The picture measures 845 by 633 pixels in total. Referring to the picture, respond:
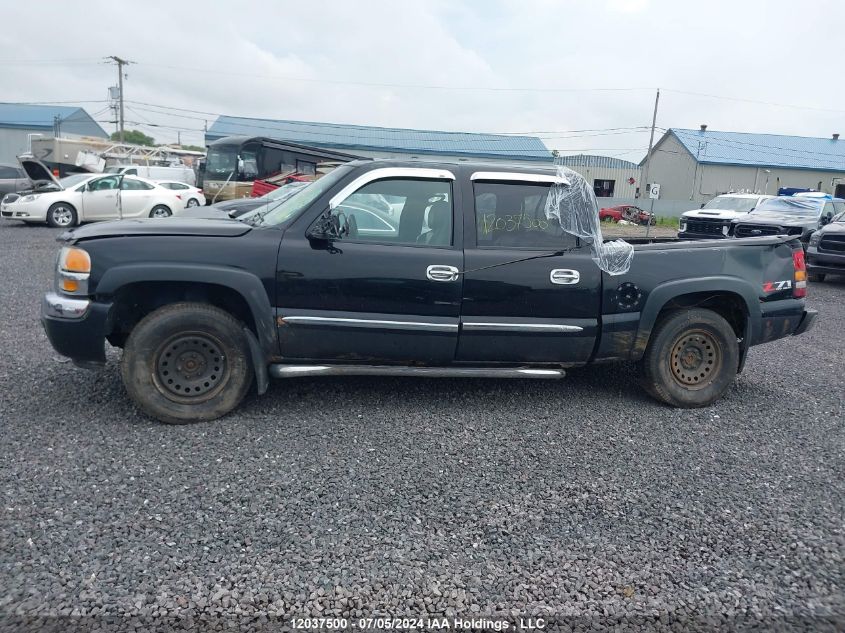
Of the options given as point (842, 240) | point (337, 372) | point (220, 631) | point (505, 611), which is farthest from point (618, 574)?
point (842, 240)

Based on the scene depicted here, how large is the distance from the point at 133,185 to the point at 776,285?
17058mm

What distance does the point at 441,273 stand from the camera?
4.26 meters

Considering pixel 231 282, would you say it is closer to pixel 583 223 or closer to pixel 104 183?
pixel 583 223

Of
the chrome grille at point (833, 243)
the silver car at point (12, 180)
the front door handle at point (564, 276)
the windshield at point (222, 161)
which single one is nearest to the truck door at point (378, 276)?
the front door handle at point (564, 276)

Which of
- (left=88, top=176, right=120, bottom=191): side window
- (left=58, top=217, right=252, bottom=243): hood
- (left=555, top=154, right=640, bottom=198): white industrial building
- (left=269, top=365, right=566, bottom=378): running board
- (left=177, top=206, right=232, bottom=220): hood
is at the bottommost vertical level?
(left=269, top=365, right=566, bottom=378): running board

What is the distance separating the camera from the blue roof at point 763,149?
44000mm

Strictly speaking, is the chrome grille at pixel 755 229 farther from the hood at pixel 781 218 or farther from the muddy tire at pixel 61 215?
the muddy tire at pixel 61 215

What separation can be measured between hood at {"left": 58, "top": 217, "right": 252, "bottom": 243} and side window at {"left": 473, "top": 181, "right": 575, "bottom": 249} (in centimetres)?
160

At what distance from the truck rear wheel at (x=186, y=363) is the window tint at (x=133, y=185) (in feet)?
50.2

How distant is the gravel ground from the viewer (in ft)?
8.55

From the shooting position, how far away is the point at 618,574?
2820mm

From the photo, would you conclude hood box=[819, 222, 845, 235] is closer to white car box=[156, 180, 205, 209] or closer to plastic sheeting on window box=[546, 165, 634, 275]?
plastic sheeting on window box=[546, 165, 634, 275]

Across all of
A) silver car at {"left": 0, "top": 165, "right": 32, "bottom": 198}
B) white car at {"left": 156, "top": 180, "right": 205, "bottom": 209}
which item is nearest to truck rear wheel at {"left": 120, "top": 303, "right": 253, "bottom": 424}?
white car at {"left": 156, "top": 180, "right": 205, "bottom": 209}

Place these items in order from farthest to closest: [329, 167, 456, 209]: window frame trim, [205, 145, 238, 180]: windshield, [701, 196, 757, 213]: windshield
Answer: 1. [205, 145, 238, 180]: windshield
2. [701, 196, 757, 213]: windshield
3. [329, 167, 456, 209]: window frame trim
